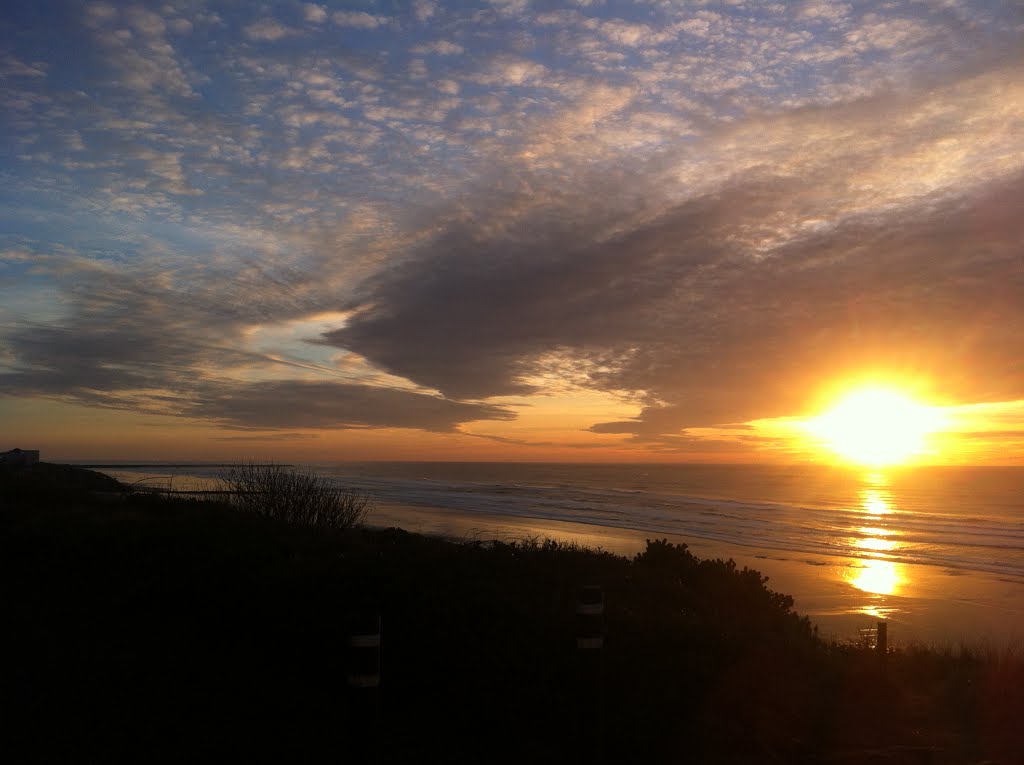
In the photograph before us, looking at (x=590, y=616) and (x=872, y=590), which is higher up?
(x=590, y=616)

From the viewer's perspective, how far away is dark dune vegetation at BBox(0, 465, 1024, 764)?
659 cm

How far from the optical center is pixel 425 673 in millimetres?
7617

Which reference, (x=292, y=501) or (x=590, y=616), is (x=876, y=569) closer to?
(x=292, y=501)

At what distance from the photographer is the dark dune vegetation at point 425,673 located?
6.59 metres

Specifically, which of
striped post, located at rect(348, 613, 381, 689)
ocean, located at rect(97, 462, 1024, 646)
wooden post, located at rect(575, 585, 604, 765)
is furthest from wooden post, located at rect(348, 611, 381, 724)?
ocean, located at rect(97, 462, 1024, 646)

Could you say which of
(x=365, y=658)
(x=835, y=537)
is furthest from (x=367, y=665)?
(x=835, y=537)

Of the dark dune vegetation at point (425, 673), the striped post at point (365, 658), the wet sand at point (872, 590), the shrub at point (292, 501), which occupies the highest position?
the shrub at point (292, 501)

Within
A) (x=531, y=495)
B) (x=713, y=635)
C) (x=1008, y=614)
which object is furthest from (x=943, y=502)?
(x=713, y=635)

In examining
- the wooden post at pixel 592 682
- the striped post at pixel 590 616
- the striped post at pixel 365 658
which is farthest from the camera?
the striped post at pixel 590 616

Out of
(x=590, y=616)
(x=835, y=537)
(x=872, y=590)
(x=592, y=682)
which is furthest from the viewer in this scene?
(x=835, y=537)

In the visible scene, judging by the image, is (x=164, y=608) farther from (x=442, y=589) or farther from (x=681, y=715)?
(x=681, y=715)

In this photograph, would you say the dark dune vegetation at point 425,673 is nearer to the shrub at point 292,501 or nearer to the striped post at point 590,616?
the striped post at point 590,616

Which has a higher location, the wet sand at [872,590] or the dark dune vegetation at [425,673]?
the dark dune vegetation at [425,673]

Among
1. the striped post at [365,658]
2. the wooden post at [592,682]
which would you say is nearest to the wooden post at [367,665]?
the striped post at [365,658]
